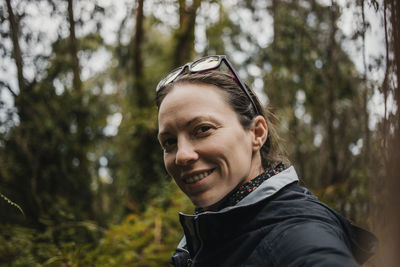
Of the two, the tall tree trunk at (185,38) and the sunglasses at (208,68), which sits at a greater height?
the tall tree trunk at (185,38)

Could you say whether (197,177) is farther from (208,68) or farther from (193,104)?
(208,68)

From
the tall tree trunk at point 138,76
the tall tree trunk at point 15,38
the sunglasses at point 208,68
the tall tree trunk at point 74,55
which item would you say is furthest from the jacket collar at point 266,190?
the tall tree trunk at point 138,76

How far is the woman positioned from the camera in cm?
117

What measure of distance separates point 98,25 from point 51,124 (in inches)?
86.5

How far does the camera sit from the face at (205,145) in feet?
5.37

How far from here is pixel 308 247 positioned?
3.45 ft

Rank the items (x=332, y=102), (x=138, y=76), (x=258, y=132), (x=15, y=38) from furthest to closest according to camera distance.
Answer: (x=138, y=76) < (x=332, y=102) < (x=15, y=38) < (x=258, y=132)

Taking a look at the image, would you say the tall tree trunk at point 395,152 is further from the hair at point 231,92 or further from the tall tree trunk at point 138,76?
the tall tree trunk at point 138,76

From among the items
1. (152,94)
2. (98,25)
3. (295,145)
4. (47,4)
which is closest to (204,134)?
(47,4)

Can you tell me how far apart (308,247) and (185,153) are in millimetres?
747

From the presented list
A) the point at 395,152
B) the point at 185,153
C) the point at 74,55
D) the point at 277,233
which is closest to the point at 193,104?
the point at 185,153

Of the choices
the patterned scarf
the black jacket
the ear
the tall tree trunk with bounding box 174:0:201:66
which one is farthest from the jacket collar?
the tall tree trunk with bounding box 174:0:201:66

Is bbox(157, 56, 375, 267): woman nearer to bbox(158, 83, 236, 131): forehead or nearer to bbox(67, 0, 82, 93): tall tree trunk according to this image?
bbox(158, 83, 236, 131): forehead

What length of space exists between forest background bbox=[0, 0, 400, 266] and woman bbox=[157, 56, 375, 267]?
0.29 m
